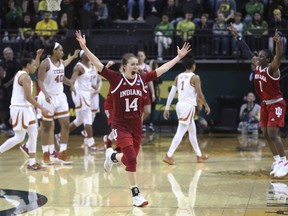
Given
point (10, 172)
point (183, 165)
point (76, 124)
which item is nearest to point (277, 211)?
point (183, 165)

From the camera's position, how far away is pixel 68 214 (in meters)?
8.55

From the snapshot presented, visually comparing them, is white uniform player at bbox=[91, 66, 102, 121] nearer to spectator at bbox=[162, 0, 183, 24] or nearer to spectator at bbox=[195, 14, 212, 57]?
spectator at bbox=[195, 14, 212, 57]

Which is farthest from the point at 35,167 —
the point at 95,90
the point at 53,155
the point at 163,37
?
the point at 163,37

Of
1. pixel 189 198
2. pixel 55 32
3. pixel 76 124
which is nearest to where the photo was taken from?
pixel 189 198

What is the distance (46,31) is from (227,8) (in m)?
5.35

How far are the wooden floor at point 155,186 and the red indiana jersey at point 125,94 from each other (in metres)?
1.15

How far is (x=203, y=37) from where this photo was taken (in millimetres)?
20188

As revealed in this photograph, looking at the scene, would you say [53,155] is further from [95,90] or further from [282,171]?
[282,171]

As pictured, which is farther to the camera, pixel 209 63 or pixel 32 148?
pixel 209 63

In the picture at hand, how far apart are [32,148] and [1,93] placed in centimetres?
755

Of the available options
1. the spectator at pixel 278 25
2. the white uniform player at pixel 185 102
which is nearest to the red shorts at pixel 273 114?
the white uniform player at pixel 185 102

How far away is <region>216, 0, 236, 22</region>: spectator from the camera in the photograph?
20.7m

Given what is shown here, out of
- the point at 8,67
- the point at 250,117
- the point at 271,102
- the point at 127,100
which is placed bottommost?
the point at 250,117

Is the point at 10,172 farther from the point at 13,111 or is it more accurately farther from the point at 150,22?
the point at 150,22
